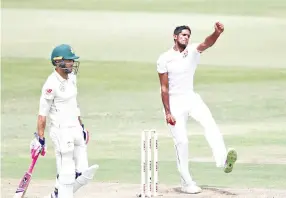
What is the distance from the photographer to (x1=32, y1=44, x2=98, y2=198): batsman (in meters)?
9.49

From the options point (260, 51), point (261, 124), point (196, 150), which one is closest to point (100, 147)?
point (196, 150)

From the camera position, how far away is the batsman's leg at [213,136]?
10.2 m

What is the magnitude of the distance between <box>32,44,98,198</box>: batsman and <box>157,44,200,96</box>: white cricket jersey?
3.54 ft

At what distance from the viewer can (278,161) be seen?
11.9 meters

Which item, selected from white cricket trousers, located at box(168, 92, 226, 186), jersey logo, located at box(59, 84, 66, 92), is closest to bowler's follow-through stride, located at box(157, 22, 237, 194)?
white cricket trousers, located at box(168, 92, 226, 186)

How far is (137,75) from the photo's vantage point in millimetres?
15117

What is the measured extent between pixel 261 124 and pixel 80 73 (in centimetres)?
281

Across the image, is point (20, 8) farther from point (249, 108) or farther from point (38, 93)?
point (249, 108)

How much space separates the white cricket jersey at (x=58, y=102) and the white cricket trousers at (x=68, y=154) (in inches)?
2.4

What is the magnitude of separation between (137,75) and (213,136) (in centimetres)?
486

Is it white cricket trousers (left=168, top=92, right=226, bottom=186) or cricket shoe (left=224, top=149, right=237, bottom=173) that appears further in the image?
white cricket trousers (left=168, top=92, right=226, bottom=186)

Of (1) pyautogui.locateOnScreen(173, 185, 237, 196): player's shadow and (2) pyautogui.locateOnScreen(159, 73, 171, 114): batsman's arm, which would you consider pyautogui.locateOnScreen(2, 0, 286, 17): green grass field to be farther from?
(2) pyautogui.locateOnScreen(159, 73, 171, 114): batsman's arm

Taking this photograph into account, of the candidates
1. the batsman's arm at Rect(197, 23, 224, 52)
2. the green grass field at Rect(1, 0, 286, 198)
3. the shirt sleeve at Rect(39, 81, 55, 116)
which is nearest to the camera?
the shirt sleeve at Rect(39, 81, 55, 116)

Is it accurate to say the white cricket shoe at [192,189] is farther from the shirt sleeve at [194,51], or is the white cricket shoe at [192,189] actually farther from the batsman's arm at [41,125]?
the batsman's arm at [41,125]
